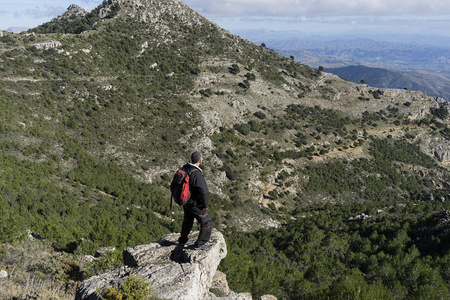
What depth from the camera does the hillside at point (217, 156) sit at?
1961 centimetres

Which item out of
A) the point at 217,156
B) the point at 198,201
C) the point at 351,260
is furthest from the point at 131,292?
the point at 217,156

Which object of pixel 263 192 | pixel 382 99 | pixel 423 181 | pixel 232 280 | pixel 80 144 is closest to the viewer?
pixel 232 280

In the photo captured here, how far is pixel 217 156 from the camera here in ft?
188

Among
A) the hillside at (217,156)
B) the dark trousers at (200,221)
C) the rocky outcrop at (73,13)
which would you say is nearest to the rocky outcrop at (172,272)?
the dark trousers at (200,221)

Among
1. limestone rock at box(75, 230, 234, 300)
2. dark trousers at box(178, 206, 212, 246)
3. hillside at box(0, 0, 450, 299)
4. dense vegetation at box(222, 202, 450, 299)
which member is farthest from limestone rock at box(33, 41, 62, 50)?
dark trousers at box(178, 206, 212, 246)

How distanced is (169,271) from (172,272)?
0.46ft

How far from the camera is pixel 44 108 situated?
1925 inches

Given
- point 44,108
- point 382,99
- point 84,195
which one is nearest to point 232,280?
point 84,195

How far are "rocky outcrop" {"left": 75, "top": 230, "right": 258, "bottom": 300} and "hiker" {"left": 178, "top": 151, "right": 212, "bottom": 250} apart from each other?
619 mm

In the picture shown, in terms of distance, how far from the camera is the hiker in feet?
27.0

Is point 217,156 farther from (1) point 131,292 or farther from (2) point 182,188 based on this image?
(1) point 131,292

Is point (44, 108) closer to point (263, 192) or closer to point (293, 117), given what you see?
point (263, 192)

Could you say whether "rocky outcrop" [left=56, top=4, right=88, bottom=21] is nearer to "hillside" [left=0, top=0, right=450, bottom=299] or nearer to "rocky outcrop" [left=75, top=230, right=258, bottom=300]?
"hillside" [left=0, top=0, right=450, bottom=299]

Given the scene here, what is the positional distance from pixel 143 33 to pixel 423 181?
98.1m
